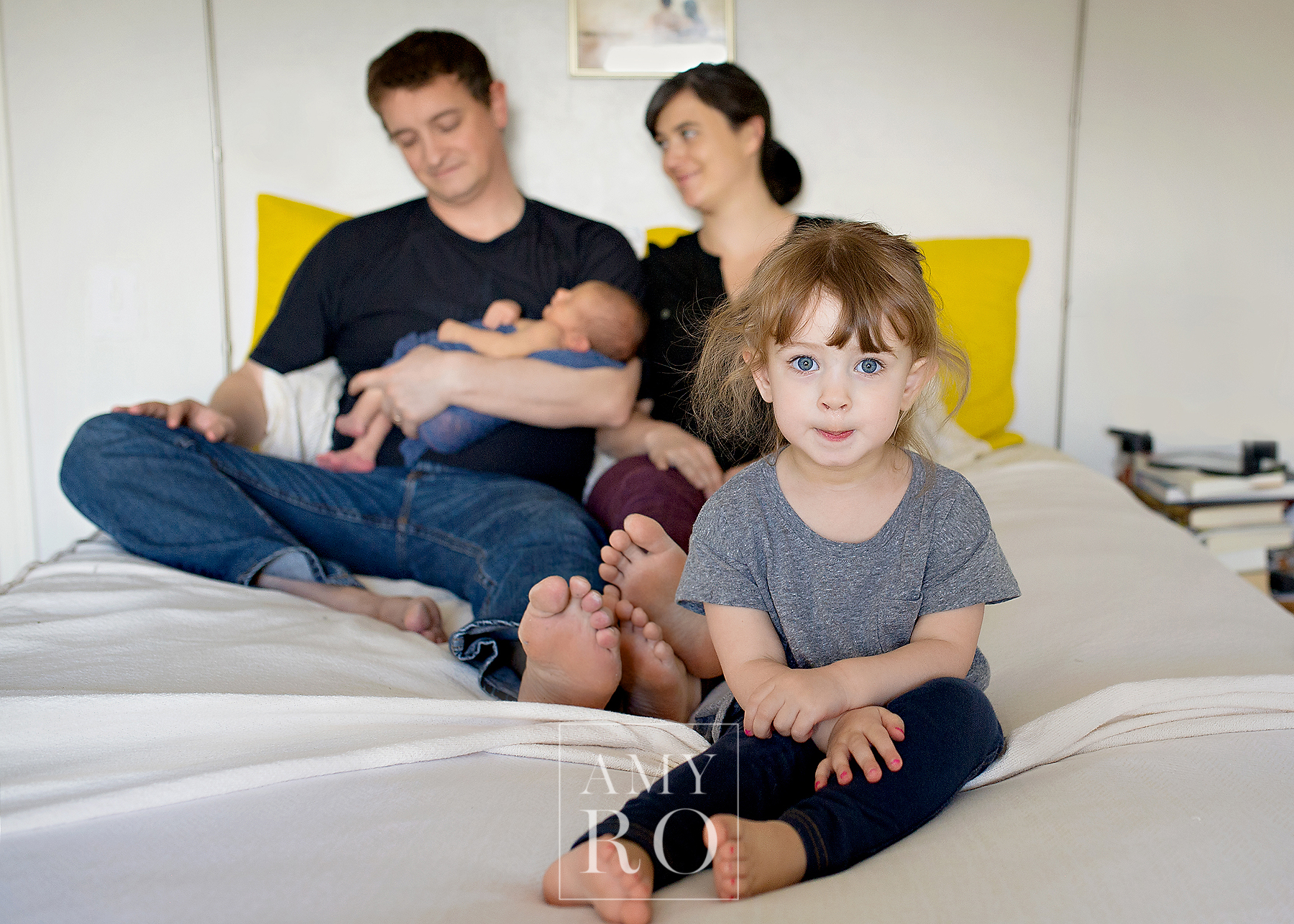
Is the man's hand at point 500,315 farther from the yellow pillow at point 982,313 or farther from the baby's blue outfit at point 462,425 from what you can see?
the yellow pillow at point 982,313

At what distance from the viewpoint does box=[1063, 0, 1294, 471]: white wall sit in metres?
2.31

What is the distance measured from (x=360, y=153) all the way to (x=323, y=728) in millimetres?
1754

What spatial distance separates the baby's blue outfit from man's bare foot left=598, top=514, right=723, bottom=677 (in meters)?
0.63

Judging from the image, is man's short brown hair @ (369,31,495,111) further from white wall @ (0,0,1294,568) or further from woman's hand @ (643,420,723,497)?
woman's hand @ (643,420,723,497)

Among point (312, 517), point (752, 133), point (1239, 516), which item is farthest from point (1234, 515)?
point (312, 517)

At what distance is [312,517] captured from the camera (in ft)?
5.05

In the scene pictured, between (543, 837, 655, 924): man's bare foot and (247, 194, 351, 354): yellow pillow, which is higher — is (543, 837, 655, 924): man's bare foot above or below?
below

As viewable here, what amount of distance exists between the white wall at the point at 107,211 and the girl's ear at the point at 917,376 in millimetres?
1933

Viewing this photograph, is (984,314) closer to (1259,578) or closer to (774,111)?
(774,111)

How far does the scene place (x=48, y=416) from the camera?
229cm

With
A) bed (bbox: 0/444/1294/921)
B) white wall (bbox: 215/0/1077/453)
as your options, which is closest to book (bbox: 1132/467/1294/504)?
white wall (bbox: 215/0/1077/453)

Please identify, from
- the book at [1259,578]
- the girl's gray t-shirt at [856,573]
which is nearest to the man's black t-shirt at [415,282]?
the girl's gray t-shirt at [856,573]

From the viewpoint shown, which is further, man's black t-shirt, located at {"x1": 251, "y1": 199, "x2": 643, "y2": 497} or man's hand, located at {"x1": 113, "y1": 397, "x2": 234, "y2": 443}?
man's black t-shirt, located at {"x1": 251, "y1": 199, "x2": 643, "y2": 497}

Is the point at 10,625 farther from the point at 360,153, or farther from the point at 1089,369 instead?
the point at 1089,369
